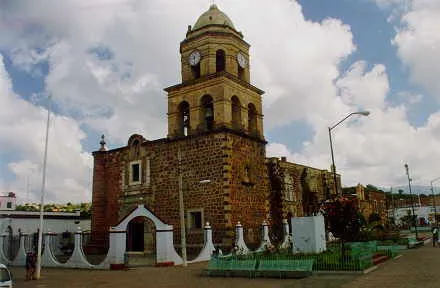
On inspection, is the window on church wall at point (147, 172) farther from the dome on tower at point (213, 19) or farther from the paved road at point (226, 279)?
the dome on tower at point (213, 19)

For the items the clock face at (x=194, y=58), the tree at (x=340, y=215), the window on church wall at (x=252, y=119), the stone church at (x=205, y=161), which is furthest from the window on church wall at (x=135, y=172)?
the tree at (x=340, y=215)

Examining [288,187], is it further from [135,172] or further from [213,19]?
[213,19]

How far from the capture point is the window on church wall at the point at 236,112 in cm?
2462

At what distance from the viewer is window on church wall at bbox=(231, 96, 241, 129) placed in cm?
2462

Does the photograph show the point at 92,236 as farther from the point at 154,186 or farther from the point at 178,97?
the point at 178,97

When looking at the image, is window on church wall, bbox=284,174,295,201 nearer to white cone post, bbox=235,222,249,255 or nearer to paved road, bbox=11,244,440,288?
white cone post, bbox=235,222,249,255

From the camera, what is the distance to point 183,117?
25.6 meters

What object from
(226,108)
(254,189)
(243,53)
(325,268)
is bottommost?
(325,268)

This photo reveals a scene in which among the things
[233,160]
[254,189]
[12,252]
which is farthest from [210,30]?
[12,252]

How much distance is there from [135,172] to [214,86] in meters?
7.62

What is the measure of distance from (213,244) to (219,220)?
1.26m

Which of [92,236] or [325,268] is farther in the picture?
[92,236]

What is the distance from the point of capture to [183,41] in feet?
83.3

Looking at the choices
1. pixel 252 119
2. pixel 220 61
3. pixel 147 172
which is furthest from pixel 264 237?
pixel 220 61
